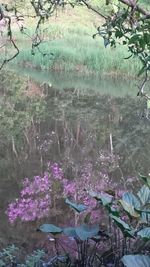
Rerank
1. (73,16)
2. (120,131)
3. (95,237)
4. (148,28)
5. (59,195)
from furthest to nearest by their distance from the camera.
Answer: (73,16) → (120,131) → (59,195) → (95,237) → (148,28)

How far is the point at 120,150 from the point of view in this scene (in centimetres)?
734

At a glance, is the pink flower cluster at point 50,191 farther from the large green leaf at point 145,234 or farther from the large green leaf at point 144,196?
the large green leaf at point 145,234

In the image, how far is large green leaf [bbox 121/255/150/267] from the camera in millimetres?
1895

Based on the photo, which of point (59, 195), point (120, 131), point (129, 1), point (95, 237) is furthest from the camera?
point (120, 131)

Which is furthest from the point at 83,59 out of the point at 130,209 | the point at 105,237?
the point at 130,209

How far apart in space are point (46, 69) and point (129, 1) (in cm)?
1200

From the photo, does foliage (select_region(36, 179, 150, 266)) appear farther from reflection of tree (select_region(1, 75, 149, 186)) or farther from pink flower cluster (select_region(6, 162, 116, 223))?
reflection of tree (select_region(1, 75, 149, 186))

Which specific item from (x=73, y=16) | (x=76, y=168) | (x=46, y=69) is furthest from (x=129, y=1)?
(x=73, y=16)

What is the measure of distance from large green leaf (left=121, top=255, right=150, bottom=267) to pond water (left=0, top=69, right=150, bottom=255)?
1.39 m

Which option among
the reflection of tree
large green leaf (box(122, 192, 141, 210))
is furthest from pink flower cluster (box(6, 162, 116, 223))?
large green leaf (box(122, 192, 141, 210))

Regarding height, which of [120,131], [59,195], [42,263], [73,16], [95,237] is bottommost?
[73,16]

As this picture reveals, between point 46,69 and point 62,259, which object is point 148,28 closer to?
point 62,259

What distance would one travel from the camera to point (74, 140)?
25.2 feet

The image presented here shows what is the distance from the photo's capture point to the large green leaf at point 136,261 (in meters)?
1.89
